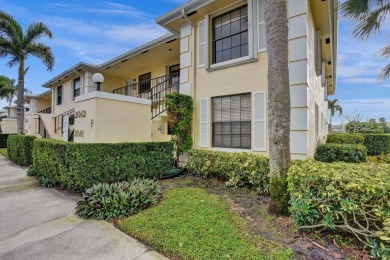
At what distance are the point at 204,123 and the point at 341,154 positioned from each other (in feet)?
15.4

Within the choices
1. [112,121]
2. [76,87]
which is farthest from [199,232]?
[76,87]

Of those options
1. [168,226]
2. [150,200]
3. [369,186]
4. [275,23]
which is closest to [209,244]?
[168,226]

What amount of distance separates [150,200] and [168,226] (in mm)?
1103

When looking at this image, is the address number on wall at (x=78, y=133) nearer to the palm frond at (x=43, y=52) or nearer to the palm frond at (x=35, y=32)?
the palm frond at (x=43, y=52)

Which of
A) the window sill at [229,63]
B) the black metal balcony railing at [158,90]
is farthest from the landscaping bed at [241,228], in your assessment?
the black metal balcony railing at [158,90]

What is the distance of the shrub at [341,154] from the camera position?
6.83m

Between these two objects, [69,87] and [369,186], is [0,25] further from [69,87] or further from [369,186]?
[369,186]

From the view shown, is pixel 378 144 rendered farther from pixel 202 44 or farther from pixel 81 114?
pixel 81 114

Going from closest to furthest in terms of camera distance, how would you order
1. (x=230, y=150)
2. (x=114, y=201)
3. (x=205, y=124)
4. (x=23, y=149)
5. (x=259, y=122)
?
1. (x=114, y=201)
2. (x=259, y=122)
3. (x=230, y=150)
4. (x=205, y=124)
5. (x=23, y=149)

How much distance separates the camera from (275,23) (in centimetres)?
389

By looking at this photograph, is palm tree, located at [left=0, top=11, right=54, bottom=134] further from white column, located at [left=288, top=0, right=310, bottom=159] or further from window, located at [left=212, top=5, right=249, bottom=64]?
white column, located at [left=288, top=0, right=310, bottom=159]

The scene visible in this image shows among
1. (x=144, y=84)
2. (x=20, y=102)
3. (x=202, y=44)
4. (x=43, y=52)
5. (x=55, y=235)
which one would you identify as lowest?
(x=55, y=235)

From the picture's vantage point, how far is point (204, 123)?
7.64 metres

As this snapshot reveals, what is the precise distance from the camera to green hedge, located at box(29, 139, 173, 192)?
5.44m
